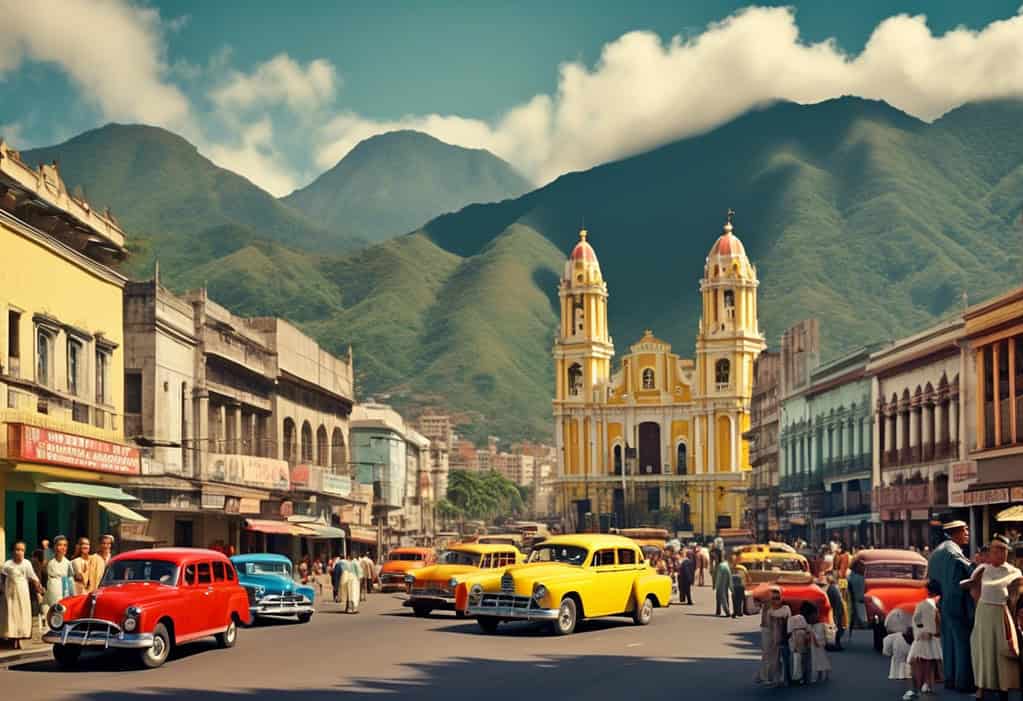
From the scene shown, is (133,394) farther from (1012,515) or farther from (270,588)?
(1012,515)

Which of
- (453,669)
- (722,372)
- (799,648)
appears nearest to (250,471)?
(453,669)

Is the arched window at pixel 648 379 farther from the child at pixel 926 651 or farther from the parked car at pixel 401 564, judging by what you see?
the child at pixel 926 651

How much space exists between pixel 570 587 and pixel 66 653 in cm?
898

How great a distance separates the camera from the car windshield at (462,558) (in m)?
32.2

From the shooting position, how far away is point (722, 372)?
148375mm

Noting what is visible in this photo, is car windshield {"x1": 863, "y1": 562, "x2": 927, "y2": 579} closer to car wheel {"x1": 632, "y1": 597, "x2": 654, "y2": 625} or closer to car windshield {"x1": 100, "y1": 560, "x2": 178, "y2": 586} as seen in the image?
car wheel {"x1": 632, "y1": 597, "x2": 654, "y2": 625}

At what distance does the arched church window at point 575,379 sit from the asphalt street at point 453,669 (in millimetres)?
124658

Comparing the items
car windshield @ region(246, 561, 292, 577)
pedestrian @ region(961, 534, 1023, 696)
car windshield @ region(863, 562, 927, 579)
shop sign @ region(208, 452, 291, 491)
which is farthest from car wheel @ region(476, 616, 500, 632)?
shop sign @ region(208, 452, 291, 491)

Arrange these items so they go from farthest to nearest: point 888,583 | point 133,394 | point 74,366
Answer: point 133,394 → point 74,366 → point 888,583

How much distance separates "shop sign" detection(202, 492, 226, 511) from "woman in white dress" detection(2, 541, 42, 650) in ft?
79.7

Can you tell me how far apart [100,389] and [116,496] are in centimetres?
434

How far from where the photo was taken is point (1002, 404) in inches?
1875

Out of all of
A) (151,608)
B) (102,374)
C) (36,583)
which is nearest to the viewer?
(151,608)

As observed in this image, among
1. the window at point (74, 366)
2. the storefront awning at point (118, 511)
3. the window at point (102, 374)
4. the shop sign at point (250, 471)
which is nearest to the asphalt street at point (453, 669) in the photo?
the storefront awning at point (118, 511)
